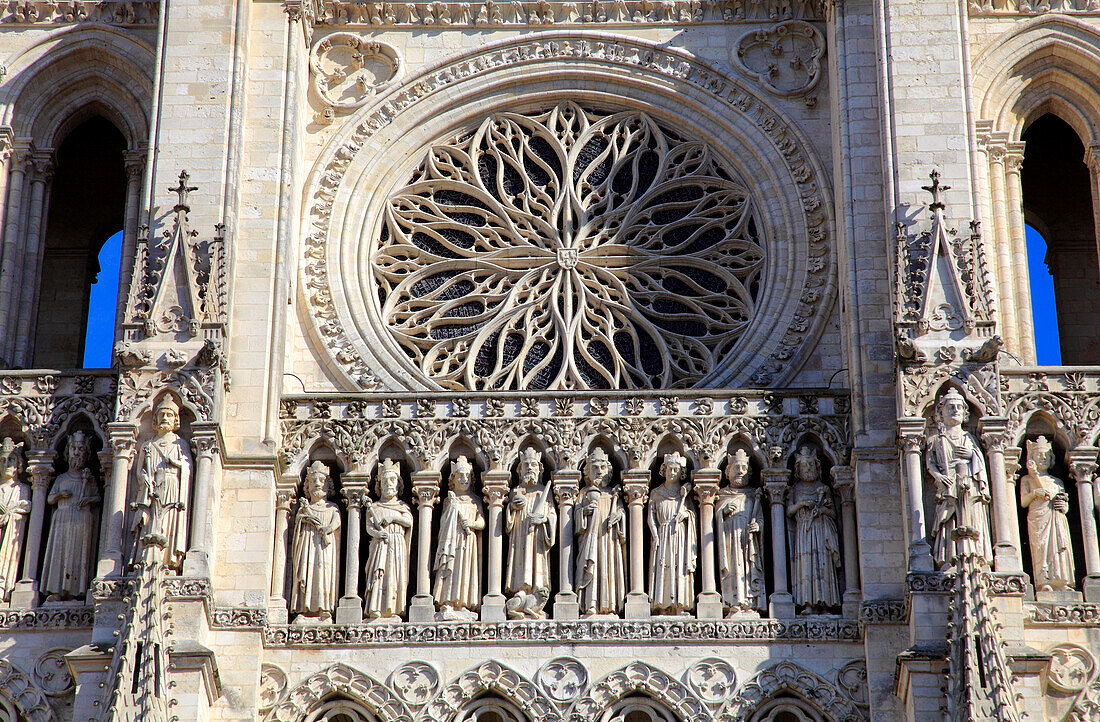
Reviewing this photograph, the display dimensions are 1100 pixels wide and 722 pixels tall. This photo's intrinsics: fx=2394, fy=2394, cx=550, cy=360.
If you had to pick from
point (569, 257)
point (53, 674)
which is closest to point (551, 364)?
point (569, 257)

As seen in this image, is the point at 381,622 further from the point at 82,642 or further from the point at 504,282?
the point at 504,282

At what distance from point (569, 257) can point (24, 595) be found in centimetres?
688

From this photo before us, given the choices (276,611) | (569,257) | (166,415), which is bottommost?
(276,611)

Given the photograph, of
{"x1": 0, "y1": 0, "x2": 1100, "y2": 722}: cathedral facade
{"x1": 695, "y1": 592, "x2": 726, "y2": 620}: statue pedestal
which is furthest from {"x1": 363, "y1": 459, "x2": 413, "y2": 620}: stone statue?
{"x1": 695, "y1": 592, "x2": 726, "y2": 620}: statue pedestal

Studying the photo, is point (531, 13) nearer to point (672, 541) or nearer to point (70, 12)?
point (70, 12)

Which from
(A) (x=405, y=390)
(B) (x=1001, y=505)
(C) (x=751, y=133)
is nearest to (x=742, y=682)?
(B) (x=1001, y=505)

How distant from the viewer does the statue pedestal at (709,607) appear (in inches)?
896

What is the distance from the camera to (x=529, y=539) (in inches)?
914

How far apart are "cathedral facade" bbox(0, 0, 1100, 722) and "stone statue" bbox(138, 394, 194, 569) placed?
0.13ft

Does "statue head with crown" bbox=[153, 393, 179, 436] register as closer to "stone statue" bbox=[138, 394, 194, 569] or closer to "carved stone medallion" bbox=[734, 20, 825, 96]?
"stone statue" bbox=[138, 394, 194, 569]

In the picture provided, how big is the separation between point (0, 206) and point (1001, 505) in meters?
11.1

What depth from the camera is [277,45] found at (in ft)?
84.1

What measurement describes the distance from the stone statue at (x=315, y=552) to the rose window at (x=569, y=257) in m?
2.25

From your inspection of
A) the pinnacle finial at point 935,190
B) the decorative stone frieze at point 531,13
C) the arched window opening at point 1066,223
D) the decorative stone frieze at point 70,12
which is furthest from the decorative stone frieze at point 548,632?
the decorative stone frieze at point 70,12
